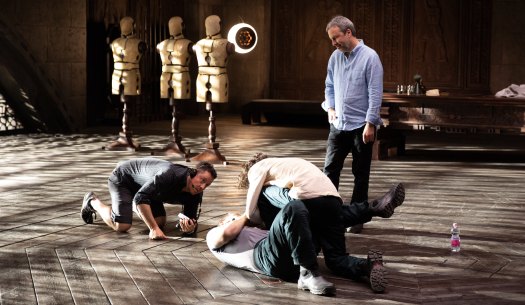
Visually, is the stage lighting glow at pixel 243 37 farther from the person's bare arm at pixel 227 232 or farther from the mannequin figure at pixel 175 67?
the person's bare arm at pixel 227 232

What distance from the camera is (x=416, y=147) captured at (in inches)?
534

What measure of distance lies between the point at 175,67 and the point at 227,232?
6320 millimetres

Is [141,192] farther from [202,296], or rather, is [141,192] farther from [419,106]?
[419,106]

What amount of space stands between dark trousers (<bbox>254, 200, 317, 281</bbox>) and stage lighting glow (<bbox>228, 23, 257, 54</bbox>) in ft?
33.6

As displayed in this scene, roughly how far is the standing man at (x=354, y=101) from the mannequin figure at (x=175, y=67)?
4952 mm

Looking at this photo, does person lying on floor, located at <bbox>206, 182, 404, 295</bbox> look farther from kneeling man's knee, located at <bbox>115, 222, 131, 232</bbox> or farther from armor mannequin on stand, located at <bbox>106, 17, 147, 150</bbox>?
armor mannequin on stand, located at <bbox>106, 17, 147, 150</bbox>

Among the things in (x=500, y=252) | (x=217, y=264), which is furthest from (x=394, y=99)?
(x=217, y=264)

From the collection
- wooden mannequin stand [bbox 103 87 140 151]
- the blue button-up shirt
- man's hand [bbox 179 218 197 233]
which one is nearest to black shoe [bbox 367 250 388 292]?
the blue button-up shirt

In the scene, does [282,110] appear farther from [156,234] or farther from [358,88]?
[156,234]

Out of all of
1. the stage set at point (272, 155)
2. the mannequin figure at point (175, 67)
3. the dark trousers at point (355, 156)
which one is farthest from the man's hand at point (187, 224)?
the mannequin figure at point (175, 67)

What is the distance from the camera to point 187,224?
263 inches

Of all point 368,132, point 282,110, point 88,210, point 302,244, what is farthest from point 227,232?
point 282,110

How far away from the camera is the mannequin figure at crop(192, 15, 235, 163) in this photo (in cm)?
1120

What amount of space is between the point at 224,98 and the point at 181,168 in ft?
15.7
